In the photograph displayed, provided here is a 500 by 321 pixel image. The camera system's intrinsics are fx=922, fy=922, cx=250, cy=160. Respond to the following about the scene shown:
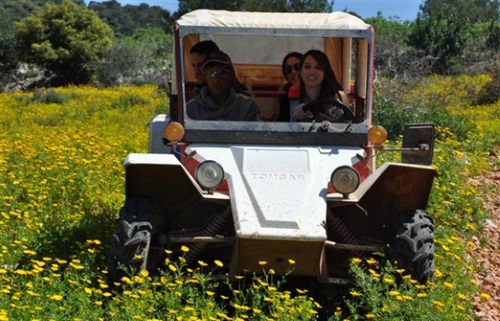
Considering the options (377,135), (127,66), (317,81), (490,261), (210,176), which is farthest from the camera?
(127,66)

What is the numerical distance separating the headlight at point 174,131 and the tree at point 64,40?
3501cm

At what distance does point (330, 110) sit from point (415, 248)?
1553 millimetres

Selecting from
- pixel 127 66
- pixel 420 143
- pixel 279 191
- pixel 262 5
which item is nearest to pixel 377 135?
pixel 420 143

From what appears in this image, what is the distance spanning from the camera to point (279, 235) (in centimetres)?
545

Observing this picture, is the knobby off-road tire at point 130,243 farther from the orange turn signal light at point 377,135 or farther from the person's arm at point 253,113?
the orange turn signal light at point 377,135

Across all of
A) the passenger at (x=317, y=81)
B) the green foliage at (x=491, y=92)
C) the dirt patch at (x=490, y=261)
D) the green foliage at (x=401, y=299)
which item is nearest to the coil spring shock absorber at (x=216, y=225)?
the green foliage at (x=401, y=299)

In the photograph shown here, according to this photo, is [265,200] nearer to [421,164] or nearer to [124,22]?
[421,164]

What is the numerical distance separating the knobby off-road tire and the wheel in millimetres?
1563

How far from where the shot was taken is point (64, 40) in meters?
44.3

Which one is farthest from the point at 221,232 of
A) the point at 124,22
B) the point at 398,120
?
the point at 124,22

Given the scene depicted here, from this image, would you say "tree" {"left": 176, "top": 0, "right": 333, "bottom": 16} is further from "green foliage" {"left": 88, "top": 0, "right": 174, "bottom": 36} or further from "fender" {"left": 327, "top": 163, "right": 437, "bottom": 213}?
"green foliage" {"left": 88, "top": 0, "right": 174, "bottom": 36}

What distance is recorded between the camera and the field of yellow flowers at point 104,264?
17.5 feet

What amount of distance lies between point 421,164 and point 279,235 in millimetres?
1426

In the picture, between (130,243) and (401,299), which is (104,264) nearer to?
(130,243)
